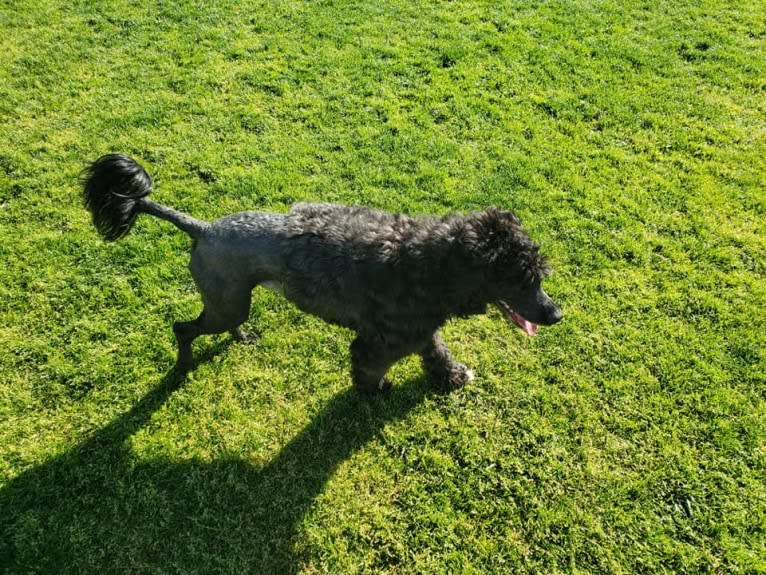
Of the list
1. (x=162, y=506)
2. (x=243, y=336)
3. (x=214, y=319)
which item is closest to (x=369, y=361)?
(x=214, y=319)

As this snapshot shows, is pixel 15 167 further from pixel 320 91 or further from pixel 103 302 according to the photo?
pixel 320 91

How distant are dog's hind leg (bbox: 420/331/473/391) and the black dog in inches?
22.1

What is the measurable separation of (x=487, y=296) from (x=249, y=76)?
555 centimetres

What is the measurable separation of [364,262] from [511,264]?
3.29 feet

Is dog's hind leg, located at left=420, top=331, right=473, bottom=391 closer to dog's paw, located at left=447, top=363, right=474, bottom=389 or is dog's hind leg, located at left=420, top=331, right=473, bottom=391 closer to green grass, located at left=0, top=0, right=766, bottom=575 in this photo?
dog's paw, located at left=447, top=363, right=474, bottom=389

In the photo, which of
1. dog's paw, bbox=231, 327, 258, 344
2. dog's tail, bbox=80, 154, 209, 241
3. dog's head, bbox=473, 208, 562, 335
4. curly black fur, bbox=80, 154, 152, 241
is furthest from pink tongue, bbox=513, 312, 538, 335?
curly black fur, bbox=80, 154, 152, 241

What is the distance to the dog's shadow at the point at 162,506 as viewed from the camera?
364 cm

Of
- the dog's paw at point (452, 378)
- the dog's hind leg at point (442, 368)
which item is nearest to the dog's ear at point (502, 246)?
the dog's hind leg at point (442, 368)

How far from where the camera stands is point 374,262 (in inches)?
134

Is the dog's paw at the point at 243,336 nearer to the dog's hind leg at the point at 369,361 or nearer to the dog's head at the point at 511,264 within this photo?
the dog's hind leg at the point at 369,361

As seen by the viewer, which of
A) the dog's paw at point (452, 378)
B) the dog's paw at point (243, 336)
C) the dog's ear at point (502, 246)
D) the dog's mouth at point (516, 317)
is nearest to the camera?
the dog's ear at point (502, 246)

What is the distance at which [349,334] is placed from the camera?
4809mm

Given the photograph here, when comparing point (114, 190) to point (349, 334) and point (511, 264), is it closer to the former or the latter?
point (349, 334)

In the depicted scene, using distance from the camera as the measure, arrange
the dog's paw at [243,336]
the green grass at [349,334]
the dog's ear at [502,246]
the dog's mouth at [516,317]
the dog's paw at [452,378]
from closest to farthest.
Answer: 1. the dog's ear at [502,246]
2. the dog's mouth at [516,317]
3. the green grass at [349,334]
4. the dog's paw at [452,378]
5. the dog's paw at [243,336]
